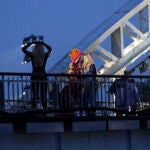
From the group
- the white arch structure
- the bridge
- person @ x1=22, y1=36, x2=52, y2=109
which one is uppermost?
the white arch structure

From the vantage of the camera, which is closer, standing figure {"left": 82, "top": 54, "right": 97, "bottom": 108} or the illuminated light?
standing figure {"left": 82, "top": 54, "right": 97, "bottom": 108}

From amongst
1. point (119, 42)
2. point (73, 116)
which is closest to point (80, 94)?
point (73, 116)

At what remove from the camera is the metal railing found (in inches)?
716

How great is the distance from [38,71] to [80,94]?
3.77 ft

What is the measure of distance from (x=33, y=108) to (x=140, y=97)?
3.31 m

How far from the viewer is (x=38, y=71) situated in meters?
19.4

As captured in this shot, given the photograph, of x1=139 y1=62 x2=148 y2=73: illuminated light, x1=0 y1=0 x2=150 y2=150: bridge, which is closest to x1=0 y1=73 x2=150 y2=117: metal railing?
x1=0 y1=0 x2=150 y2=150: bridge

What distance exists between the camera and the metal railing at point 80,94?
1819cm

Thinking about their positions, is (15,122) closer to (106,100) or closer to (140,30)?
(106,100)

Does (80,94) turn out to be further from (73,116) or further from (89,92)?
(73,116)

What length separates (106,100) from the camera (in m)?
19.9

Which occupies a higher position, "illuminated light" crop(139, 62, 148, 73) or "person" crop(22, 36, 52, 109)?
"illuminated light" crop(139, 62, 148, 73)

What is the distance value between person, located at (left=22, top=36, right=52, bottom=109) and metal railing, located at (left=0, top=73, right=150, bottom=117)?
0.05 meters

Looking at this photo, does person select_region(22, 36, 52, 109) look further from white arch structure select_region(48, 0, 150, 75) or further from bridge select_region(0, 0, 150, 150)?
white arch structure select_region(48, 0, 150, 75)
